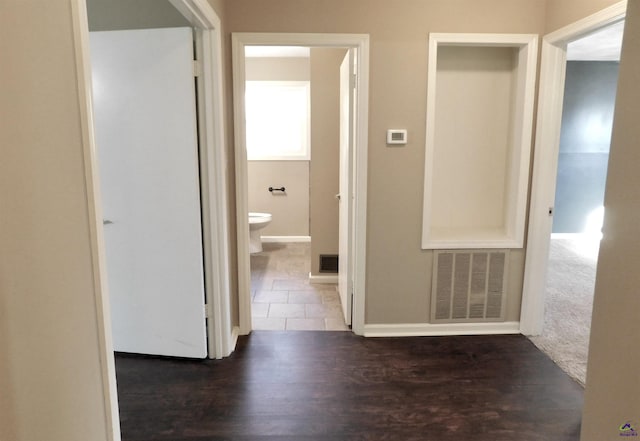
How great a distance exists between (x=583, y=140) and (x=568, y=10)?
156 inches

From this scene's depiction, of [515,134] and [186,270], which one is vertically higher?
[515,134]

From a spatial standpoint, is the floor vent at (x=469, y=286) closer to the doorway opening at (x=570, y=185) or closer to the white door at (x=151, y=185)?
the doorway opening at (x=570, y=185)

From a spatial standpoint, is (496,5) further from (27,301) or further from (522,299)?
(27,301)

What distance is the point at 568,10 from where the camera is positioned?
2447 mm

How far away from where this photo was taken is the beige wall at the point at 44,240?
792mm

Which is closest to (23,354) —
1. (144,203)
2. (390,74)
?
(144,203)

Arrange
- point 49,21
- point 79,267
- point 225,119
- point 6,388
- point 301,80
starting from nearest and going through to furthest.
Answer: point 6,388 → point 49,21 → point 79,267 → point 225,119 → point 301,80

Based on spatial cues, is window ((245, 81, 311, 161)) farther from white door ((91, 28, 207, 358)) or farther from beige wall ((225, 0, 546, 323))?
white door ((91, 28, 207, 358))

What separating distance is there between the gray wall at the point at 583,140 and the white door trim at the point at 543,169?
11.6 ft

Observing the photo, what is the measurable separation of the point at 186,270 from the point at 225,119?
3.15 feet

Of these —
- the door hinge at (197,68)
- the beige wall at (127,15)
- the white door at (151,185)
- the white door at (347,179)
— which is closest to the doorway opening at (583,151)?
the white door at (347,179)

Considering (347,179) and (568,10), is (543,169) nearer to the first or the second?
(568,10)

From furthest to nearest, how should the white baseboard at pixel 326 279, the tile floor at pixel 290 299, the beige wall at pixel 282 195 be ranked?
1. the beige wall at pixel 282 195
2. the white baseboard at pixel 326 279
3. the tile floor at pixel 290 299

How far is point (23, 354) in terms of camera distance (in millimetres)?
833
